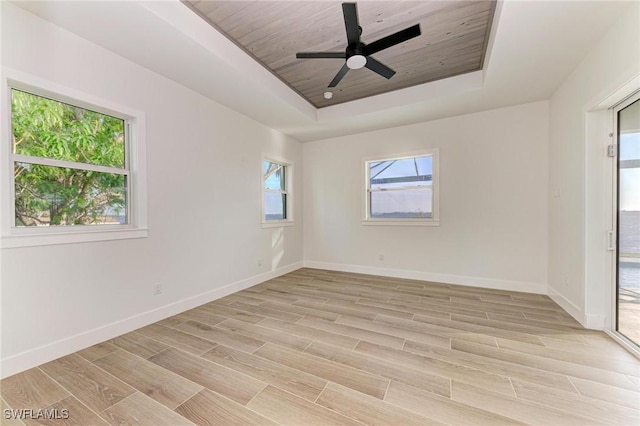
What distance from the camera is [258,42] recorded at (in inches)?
104

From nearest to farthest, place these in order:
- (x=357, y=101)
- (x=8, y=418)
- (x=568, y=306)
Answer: (x=8, y=418) < (x=568, y=306) < (x=357, y=101)

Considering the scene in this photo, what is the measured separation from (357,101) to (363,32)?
1.46m

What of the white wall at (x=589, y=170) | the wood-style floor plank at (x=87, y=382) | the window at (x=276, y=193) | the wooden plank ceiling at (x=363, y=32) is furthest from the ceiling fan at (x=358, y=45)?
the wood-style floor plank at (x=87, y=382)

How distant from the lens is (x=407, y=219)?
14.7 feet

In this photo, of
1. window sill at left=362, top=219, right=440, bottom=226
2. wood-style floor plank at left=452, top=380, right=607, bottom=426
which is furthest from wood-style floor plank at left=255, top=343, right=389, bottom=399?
window sill at left=362, top=219, right=440, bottom=226

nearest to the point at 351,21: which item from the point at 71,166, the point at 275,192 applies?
the point at 71,166

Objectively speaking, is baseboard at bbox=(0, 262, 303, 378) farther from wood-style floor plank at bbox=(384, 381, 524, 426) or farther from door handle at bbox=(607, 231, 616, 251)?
door handle at bbox=(607, 231, 616, 251)

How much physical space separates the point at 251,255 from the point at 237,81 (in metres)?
2.50

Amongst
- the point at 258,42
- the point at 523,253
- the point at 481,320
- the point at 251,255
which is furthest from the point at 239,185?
the point at 523,253

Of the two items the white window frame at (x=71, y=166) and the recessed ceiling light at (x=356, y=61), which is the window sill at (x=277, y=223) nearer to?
the white window frame at (x=71, y=166)

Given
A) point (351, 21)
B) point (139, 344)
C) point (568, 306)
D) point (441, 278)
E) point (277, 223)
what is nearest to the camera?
point (351, 21)

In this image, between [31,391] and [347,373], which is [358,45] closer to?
[347,373]

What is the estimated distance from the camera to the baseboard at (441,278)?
11.9ft

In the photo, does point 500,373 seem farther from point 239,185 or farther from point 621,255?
point 239,185
